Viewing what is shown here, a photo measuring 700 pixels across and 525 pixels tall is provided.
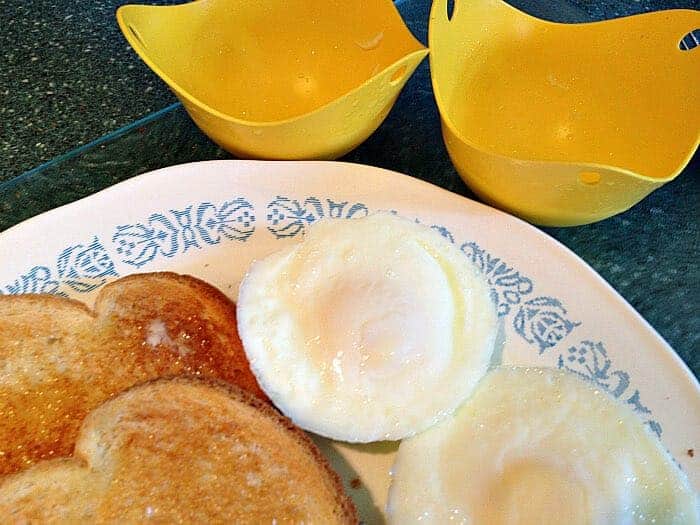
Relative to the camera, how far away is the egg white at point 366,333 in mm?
956

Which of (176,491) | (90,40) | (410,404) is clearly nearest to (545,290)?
(410,404)

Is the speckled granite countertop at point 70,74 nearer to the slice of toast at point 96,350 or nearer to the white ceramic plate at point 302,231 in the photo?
the white ceramic plate at point 302,231

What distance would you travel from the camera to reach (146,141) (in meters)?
1.41

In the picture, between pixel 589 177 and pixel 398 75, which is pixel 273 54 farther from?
pixel 589 177

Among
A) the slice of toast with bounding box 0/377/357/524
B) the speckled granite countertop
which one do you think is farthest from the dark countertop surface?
the slice of toast with bounding box 0/377/357/524

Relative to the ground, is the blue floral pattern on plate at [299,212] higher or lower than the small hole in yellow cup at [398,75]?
lower

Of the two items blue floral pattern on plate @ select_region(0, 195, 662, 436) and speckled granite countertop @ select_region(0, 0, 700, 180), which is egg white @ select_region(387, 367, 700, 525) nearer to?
blue floral pattern on plate @ select_region(0, 195, 662, 436)

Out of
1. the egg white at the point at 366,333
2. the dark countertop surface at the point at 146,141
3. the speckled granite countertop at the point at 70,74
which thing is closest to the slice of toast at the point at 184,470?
the egg white at the point at 366,333

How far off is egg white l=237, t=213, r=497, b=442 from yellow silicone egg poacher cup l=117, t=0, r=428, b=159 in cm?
30

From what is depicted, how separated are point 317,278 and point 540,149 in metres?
0.61

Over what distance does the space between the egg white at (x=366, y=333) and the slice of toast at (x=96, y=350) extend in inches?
3.8

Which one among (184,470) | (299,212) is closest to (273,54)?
(299,212)

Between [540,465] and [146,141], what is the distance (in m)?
1.03

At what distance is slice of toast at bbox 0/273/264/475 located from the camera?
1021mm
